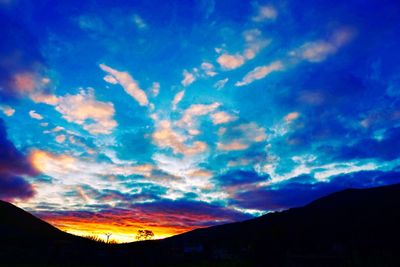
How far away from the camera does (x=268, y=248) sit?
31.7m

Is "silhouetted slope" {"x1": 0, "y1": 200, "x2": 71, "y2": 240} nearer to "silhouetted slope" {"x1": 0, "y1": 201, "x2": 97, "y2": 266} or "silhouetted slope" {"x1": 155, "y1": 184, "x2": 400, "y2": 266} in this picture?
"silhouetted slope" {"x1": 0, "y1": 201, "x2": 97, "y2": 266}

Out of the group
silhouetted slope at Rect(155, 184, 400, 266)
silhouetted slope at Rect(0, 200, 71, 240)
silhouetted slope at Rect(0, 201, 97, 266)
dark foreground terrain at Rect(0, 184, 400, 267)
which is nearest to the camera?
silhouetted slope at Rect(155, 184, 400, 266)

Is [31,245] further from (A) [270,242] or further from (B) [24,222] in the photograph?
(A) [270,242]

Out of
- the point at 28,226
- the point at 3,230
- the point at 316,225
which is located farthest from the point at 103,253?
the point at 316,225

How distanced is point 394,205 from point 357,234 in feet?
156

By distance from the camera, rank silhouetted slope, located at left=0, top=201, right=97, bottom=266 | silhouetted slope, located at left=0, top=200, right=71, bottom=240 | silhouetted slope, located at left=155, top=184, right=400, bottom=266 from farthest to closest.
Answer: silhouetted slope, located at left=0, top=200, right=71, bottom=240 → silhouetted slope, located at left=0, top=201, right=97, bottom=266 → silhouetted slope, located at left=155, top=184, right=400, bottom=266

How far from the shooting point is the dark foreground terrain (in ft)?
111

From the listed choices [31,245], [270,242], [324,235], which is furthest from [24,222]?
[270,242]

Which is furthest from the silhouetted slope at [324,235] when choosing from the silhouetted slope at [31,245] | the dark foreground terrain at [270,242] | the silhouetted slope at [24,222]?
the silhouetted slope at [24,222]

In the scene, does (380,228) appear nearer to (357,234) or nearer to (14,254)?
(357,234)

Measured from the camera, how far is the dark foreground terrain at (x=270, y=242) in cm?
3372

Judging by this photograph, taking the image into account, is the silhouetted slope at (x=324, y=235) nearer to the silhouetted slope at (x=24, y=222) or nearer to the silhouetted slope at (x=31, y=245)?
the silhouetted slope at (x=31, y=245)

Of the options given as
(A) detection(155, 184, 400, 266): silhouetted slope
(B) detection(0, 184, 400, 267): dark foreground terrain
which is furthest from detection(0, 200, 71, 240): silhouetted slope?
(A) detection(155, 184, 400, 266): silhouetted slope

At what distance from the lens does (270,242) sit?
31.7 metres
